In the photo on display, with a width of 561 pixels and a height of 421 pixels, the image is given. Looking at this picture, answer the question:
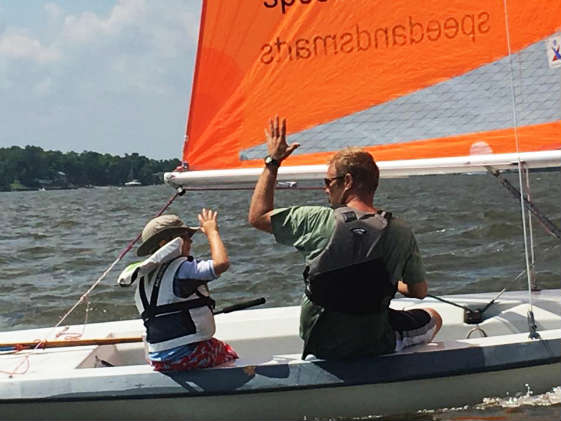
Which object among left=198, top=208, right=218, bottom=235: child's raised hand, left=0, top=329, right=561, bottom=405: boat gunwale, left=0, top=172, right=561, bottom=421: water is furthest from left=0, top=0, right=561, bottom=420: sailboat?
left=0, top=172, right=561, bottom=421: water

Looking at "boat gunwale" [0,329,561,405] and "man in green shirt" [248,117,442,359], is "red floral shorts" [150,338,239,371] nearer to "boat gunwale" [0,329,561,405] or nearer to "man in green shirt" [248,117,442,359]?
"boat gunwale" [0,329,561,405]

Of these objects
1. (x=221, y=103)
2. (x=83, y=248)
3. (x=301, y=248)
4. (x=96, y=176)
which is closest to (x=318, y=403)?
(x=301, y=248)

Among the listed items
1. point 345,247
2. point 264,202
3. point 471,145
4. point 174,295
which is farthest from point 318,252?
point 471,145

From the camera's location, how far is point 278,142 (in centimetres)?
332

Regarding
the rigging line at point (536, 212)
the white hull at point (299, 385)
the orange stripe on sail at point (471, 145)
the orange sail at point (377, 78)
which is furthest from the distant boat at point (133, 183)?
the white hull at point (299, 385)

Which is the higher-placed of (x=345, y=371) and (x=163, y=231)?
(x=163, y=231)

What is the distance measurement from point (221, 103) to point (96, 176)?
239 feet

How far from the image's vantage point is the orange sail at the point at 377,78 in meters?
4.37

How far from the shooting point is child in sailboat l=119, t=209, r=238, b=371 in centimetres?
349

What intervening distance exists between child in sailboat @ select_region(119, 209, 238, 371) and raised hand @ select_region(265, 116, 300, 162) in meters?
0.42

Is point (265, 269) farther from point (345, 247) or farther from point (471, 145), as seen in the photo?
point (345, 247)

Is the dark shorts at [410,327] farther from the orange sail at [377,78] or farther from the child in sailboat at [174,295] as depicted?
the orange sail at [377,78]

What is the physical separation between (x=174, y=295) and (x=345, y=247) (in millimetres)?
739

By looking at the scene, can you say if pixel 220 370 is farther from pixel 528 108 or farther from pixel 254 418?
pixel 528 108
